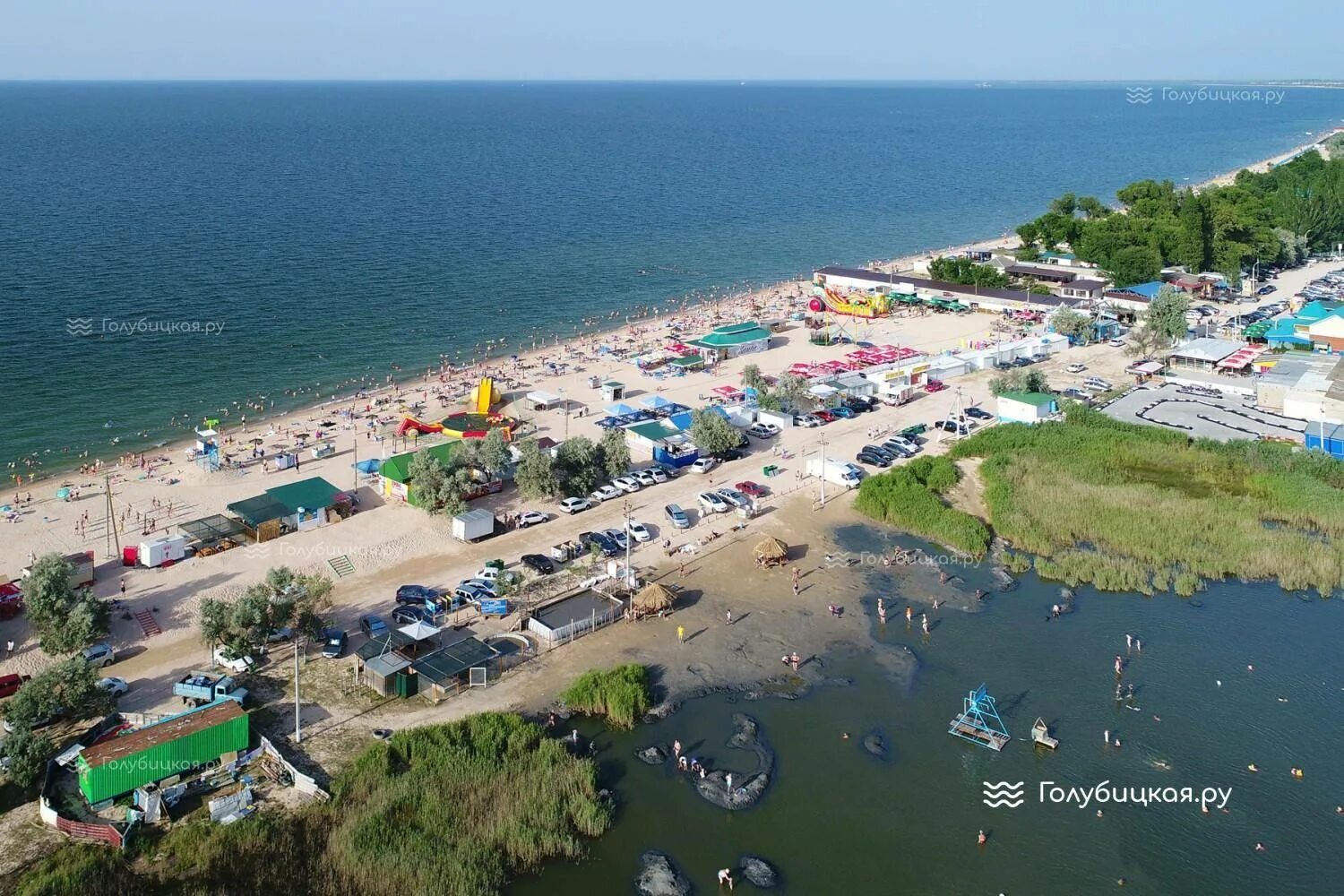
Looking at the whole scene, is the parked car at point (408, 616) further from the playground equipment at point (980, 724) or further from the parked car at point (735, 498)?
the playground equipment at point (980, 724)

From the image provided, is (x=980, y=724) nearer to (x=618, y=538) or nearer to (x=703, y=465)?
(x=618, y=538)

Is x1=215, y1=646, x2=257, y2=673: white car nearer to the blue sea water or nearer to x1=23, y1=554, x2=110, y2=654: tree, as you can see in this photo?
x1=23, y1=554, x2=110, y2=654: tree

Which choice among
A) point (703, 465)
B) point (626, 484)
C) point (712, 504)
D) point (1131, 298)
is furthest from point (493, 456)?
point (1131, 298)

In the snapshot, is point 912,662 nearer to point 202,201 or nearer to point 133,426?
point 133,426

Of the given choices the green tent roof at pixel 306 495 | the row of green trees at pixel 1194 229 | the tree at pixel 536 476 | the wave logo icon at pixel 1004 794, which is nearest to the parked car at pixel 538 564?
the tree at pixel 536 476

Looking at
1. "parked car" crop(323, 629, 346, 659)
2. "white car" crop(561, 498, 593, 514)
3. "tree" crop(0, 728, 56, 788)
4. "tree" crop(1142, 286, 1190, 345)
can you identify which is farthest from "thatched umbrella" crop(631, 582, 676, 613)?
"tree" crop(1142, 286, 1190, 345)

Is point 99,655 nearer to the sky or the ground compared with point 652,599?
nearer to the ground

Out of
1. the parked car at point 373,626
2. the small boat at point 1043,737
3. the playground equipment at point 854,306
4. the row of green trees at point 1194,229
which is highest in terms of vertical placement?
the row of green trees at point 1194,229
